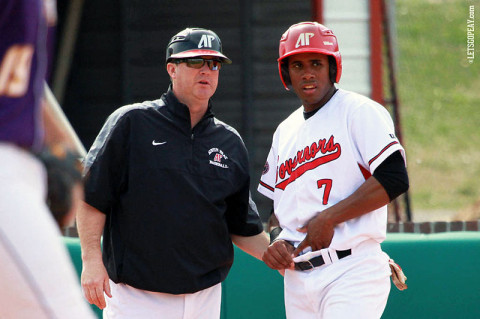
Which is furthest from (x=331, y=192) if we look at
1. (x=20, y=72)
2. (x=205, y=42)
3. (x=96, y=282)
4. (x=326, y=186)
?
(x=20, y=72)

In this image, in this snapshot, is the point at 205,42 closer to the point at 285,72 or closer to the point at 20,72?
the point at 285,72

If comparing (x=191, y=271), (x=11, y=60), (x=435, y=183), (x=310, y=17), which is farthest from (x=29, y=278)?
(x=435, y=183)

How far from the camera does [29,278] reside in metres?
1.80

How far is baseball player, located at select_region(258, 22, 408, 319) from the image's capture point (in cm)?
333

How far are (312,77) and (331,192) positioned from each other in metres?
0.54

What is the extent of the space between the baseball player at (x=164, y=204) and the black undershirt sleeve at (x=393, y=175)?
74 cm

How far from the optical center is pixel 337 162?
3.41m

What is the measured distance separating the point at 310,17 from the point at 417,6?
1378 centimetres

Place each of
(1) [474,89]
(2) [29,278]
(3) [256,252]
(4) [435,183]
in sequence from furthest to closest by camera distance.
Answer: (1) [474,89]
(4) [435,183]
(3) [256,252]
(2) [29,278]

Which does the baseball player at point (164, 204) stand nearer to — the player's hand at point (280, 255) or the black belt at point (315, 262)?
the player's hand at point (280, 255)

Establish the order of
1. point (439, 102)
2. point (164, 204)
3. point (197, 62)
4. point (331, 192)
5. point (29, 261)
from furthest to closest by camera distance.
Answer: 1. point (439, 102)
2. point (197, 62)
3. point (164, 204)
4. point (331, 192)
5. point (29, 261)

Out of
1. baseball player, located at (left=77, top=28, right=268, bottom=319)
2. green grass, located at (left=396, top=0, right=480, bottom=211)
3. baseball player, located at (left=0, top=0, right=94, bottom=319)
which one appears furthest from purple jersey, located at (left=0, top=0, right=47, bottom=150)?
green grass, located at (left=396, top=0, right=480, bottom=211)

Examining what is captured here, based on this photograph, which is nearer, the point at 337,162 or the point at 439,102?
the point at 337,162

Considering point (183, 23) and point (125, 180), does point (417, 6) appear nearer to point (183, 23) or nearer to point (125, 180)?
point (183, 23)
